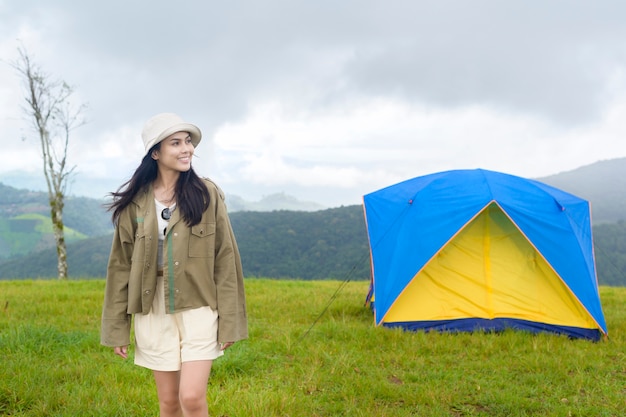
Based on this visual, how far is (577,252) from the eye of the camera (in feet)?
21.1

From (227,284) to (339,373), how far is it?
8.18 feet

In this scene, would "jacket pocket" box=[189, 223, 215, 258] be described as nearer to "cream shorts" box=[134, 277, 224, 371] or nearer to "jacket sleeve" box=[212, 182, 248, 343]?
"jacket sleeve" box=[212, 182, 248, 343]

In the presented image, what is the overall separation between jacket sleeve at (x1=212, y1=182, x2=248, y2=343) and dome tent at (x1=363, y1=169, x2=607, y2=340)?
4.08m

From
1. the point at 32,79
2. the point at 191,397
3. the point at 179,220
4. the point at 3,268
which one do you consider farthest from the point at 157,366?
the point at 3,268

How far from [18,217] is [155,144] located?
500 ft

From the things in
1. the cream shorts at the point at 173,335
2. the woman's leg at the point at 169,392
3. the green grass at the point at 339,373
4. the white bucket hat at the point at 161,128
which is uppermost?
the white bucket hat at the point at 161,128

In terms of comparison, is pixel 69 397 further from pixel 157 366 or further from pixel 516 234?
pixel 516 234

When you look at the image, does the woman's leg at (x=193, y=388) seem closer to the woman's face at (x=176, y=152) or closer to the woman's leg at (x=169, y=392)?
the woman's leg at (x=169, y=392)

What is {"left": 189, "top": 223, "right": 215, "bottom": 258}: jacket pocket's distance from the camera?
259 centimetres

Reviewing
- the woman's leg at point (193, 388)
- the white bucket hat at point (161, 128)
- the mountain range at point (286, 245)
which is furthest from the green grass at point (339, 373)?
the mountain range at point (286, 245)

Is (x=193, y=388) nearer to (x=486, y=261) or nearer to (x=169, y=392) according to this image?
(x=169, y=392)

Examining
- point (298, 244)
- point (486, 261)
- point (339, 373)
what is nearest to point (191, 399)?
point (339, 373)

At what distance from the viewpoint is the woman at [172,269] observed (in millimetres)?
2562

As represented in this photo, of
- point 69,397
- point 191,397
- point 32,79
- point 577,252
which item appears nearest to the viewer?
point 191,397
